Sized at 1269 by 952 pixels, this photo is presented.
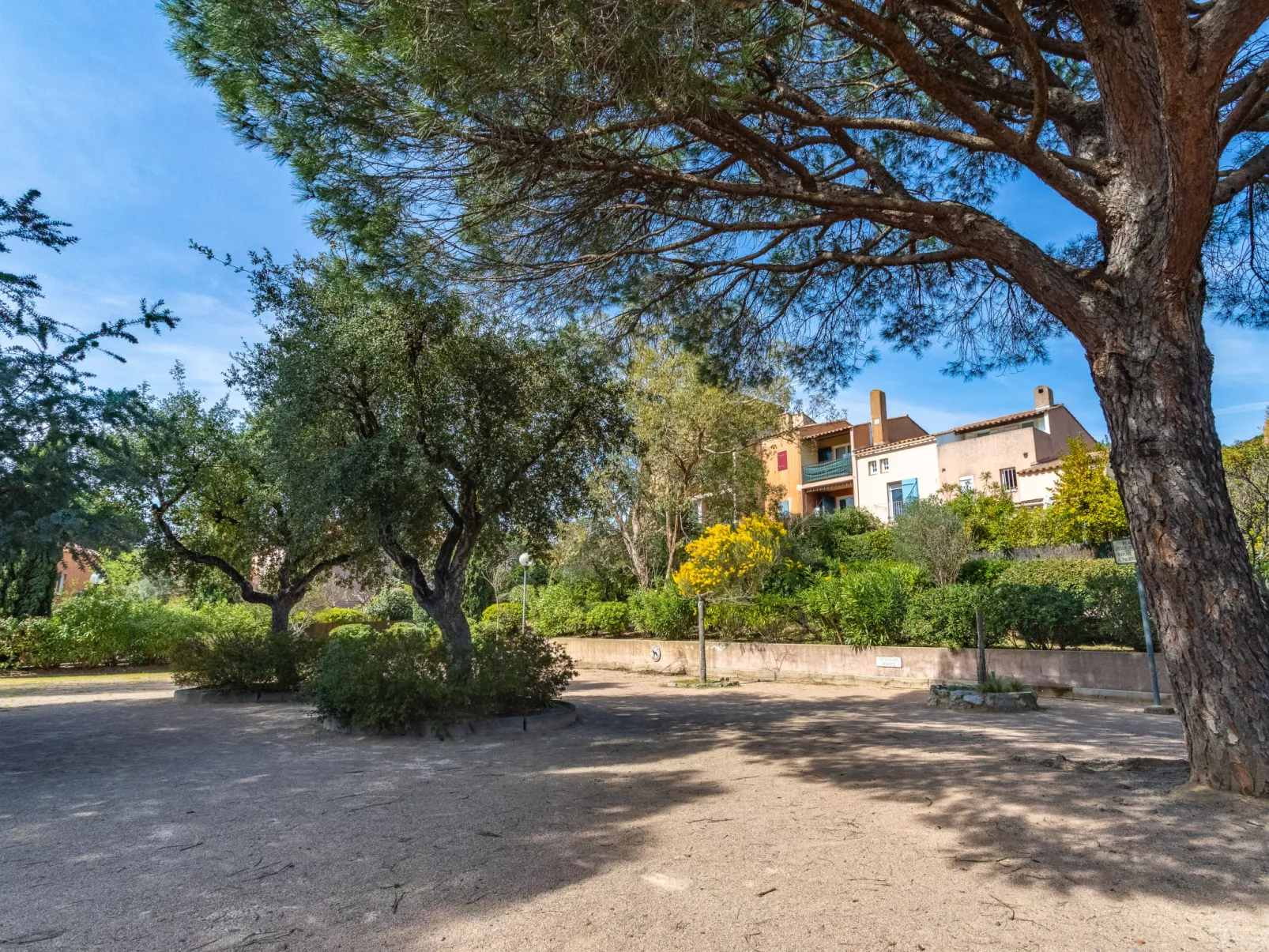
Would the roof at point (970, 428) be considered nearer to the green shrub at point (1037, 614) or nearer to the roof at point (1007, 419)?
the roof at point (1007, 419)

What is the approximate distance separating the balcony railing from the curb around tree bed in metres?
30.6

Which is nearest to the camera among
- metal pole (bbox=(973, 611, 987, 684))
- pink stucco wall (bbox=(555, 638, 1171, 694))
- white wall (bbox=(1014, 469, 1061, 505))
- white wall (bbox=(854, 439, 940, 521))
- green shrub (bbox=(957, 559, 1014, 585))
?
metal pole (bbox=(973, 611, 987, 684))

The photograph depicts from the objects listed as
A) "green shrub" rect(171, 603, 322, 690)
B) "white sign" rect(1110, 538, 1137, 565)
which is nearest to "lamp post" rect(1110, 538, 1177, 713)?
"white sign" rect(1110, 538, 1137, 565)

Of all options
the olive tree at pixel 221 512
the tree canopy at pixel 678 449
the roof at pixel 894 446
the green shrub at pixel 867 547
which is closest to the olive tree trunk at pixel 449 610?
the olive tree at pixel 221 512

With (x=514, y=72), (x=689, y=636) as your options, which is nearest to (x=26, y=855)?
(x=514, y=72)

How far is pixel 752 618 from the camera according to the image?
17.4 meters

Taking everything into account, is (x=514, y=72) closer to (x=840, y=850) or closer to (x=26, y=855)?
(x=840, y=850)

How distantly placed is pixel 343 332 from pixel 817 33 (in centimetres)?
638

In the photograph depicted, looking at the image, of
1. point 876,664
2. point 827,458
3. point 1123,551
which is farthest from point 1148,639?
point 827,458

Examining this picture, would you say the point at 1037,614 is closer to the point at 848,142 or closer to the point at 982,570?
the point at 982,570

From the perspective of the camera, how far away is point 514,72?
5082 millimetres

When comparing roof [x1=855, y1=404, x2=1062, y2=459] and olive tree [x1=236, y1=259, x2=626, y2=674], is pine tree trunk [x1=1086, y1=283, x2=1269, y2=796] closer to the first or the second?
olive tree [x1=236, y1=259, x2=626, y2=674]

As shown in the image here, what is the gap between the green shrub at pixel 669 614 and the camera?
19203 mm

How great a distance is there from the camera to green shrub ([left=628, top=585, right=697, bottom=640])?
19.2 meters
